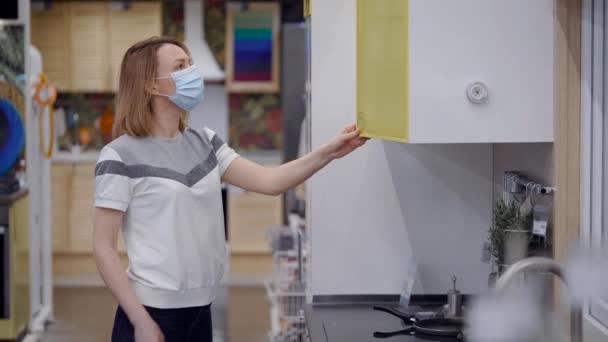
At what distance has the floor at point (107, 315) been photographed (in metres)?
5.86

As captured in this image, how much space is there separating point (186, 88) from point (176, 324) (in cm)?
64

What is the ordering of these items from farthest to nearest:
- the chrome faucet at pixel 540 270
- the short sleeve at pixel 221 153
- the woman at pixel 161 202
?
1. the short sleeve at pixel 221 153
2. the woman at pixel 161 202
3. the chrome faucet at pixel 540 270

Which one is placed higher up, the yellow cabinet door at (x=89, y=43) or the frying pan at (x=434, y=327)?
the yellow cabinet door at (x=89, y=43)

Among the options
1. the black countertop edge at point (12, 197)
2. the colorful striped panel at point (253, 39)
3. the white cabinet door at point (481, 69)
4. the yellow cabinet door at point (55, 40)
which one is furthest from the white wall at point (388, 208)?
the yellow cabinet door at point (55, 40)

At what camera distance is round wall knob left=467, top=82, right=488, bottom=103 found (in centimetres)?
212

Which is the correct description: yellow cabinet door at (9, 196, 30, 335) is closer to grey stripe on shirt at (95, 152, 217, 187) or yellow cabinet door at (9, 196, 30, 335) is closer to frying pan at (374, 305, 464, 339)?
grey stripe on shirt at (95, 152, 217, 187)

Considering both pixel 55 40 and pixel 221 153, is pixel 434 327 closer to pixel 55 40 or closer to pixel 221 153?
pixel 221 153

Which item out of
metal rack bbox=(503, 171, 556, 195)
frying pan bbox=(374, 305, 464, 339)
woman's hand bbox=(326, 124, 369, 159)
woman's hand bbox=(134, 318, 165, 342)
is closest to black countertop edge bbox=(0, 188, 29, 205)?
woman's hand bbox=(134, 318, 165, 342)

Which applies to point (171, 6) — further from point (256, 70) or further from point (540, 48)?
point (540, 48)

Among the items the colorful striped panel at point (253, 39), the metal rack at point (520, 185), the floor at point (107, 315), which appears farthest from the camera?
the colorful striped panel at point (253, 39)

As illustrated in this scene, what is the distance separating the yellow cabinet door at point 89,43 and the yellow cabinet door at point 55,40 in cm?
5

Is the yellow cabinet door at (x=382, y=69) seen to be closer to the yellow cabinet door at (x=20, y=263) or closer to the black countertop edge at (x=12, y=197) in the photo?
the black countertop edge at (x=12, y=197)

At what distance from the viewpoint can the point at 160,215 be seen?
241 cm

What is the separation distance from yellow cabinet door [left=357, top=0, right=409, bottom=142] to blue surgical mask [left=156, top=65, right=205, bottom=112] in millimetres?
452
